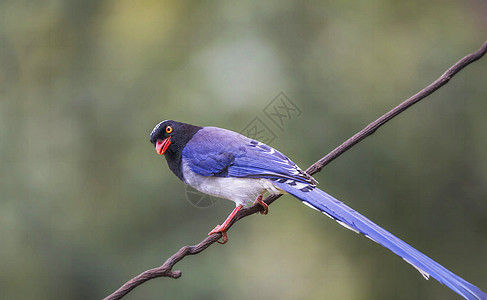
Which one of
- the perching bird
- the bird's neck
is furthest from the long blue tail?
the bird's neck

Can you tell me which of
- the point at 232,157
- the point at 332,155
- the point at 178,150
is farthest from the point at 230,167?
the point at 332,155

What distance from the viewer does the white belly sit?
1.44 m

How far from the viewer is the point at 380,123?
1.28 metres

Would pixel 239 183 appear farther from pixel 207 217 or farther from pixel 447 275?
pixel 447 275

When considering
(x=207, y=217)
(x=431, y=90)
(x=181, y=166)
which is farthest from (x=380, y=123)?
(x=207, y=217)

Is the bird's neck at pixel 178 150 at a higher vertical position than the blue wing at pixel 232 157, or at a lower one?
higher

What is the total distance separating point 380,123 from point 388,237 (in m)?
0.33

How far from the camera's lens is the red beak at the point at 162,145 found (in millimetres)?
1480

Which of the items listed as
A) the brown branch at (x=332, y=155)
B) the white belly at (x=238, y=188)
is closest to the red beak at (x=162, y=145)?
the white belly at (x=238, y=188)

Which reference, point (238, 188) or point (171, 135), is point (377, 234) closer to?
point (238, 188)

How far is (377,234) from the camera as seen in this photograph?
3.60 ft

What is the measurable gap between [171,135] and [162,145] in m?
0.05

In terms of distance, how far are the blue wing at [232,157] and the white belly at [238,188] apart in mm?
17

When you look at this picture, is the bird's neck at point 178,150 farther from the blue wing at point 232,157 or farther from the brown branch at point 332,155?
the brown branch at point 332,155
